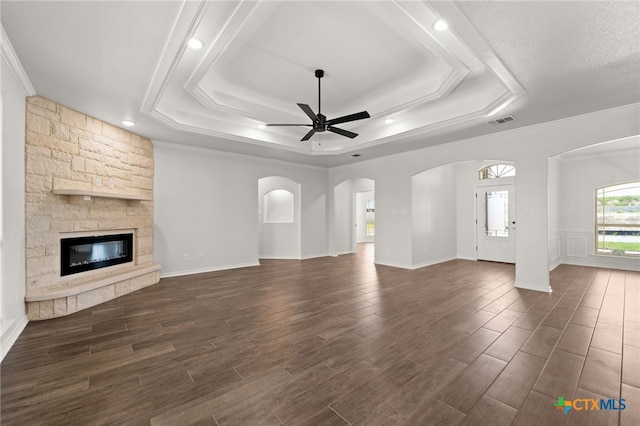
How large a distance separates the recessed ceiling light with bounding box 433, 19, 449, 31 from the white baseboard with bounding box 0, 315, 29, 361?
4752mm

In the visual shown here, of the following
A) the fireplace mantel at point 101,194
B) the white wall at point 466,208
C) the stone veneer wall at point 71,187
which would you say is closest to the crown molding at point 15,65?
the stone veneer wall at point 71,187

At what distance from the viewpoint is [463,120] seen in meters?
4.41

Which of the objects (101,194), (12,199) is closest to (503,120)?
(101,194)

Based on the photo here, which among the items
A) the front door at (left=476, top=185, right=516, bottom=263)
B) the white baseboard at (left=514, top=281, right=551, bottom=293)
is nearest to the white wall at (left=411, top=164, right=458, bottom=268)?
the front door at (left=476, top=185, right=516, bottom=263)

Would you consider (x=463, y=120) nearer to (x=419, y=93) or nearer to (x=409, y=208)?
(x=419, y=93)

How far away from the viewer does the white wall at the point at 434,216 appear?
260 inches

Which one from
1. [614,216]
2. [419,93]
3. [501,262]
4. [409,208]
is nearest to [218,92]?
[419,93]

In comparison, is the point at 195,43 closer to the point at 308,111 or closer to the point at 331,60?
the point at 308,111

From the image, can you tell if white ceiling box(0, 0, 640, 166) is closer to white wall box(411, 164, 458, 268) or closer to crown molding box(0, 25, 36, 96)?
crown molding box(0, 25, 36, 96)

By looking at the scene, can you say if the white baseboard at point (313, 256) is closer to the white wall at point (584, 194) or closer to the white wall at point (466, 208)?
the white wall at point (466, 208)

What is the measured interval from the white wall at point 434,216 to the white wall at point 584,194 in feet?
7.31

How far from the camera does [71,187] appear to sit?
156 inches

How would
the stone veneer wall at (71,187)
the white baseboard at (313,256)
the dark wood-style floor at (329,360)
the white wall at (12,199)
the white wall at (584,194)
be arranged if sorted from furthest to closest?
the white baseboard at (313,256)
the white wall at (584,194)
the stone veneer wall at (71,187)
the white wall at (12,199)
the dark wood-style floor at (329,360)

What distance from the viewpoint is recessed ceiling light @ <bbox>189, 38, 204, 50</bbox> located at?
100 inches
